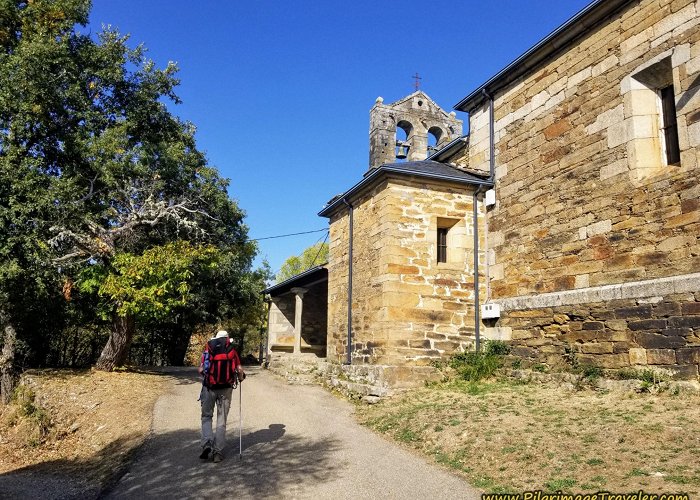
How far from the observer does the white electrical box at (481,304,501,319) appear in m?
10.4

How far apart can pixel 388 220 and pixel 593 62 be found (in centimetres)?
456

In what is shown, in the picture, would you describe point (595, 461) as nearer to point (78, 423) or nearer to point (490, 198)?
point (490, 198)

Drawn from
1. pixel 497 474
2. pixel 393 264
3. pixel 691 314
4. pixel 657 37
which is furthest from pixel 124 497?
pixel 657 37

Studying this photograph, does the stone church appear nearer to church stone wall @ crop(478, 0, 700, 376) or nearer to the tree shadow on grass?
church stone wall @ crop(478, 0, 700, 376)

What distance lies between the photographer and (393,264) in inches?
405

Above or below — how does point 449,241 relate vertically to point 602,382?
above

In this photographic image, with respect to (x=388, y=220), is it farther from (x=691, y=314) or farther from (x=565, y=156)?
(x=691, y=314)

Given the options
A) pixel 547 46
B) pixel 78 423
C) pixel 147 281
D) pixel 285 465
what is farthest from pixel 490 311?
pixel 78 423

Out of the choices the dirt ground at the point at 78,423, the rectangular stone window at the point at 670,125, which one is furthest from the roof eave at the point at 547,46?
the dirt ground at the point at 78,423

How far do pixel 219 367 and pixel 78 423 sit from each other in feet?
14.3

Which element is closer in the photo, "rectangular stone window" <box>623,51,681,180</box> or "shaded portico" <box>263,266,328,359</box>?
"rectangular stone window" <box>623,51,681,180</box>

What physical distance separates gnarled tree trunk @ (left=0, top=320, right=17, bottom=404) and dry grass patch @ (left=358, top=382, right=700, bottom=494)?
28.7ft

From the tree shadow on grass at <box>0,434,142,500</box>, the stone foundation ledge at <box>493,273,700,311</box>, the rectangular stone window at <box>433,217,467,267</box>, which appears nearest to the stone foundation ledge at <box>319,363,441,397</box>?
the stone foundation ledge at <box>493,273,700,311</box>

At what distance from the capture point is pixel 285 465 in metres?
6.05
